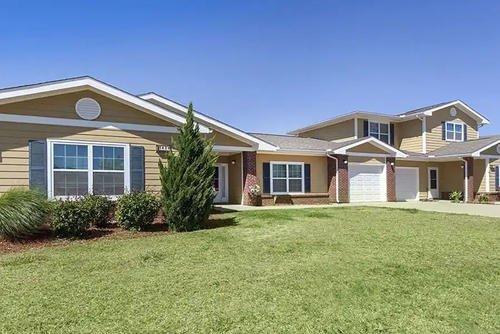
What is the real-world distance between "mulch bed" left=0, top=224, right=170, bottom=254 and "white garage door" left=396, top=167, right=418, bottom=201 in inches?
763

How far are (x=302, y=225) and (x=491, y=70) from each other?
16.3 m

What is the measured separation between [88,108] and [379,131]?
2040cm

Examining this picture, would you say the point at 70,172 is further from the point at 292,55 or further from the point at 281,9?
the point at 292,55

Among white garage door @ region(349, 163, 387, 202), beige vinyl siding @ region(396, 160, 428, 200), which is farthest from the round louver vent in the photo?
beige vinyl siding @ region(396, 160, 428, 200)

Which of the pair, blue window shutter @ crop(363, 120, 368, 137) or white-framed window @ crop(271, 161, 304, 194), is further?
blue window shutter @ crop(363, 120, 368, 137)

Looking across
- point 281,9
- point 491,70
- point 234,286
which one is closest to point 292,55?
point 281,9

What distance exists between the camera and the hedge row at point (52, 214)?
9211 mm

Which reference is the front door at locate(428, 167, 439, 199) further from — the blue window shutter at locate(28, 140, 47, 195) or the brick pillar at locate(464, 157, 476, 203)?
the blue window shutter at locate(28, 140, 47, 195)

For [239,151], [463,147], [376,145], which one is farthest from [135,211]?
[463,147]

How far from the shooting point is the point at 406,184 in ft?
86.8

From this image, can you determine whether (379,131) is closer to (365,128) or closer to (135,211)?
(365,128)

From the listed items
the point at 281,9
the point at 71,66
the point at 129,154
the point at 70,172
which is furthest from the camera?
the point at 71,66

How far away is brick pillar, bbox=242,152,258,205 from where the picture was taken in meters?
18.7

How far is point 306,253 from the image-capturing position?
302 inches
